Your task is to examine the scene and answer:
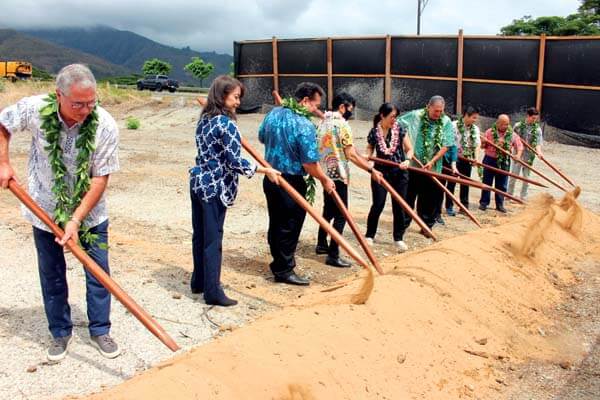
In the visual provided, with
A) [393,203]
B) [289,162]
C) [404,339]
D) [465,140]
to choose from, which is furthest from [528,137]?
[404,339]

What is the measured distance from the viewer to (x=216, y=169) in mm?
4496

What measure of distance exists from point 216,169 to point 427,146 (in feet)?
11.8

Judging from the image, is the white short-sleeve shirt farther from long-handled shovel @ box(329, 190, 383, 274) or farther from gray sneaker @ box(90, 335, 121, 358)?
long-handled shovel @ box(329, 190, 383, 274)

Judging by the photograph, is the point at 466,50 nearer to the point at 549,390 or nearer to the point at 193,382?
the point at 549,390

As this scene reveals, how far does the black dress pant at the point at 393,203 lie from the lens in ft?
21.7

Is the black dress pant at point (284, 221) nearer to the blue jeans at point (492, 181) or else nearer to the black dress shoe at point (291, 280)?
the black dress shoe at point (291, 280)

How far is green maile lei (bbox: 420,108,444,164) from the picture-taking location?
735cm

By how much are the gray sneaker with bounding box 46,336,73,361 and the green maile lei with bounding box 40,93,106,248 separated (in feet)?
2.39

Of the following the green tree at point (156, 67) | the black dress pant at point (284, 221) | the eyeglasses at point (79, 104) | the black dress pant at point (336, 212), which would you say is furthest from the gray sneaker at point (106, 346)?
the green tree at point (156, 67)

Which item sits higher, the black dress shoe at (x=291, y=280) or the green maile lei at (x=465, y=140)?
the green maile lei at (x=465, y=140)

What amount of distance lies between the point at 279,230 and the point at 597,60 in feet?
40.0

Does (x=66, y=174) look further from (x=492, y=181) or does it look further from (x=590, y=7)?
(x=590, y=7)

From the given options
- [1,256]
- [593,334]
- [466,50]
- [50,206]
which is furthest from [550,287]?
[466,50]

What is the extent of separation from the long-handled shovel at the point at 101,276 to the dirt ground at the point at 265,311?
265 mm
